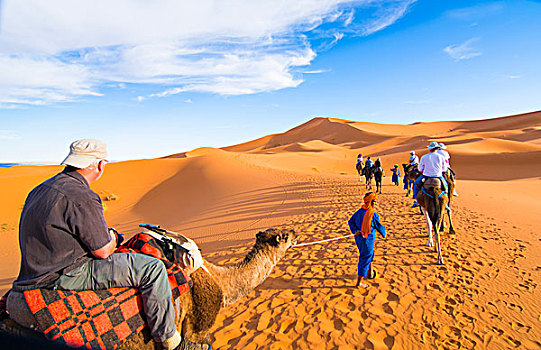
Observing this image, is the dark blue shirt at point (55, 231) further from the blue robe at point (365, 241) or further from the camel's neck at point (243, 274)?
the blue robe at point (365, 241)

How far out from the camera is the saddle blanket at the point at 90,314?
1928 mm

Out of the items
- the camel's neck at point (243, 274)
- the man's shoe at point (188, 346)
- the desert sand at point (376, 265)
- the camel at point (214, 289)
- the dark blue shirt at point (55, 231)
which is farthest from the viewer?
the desert sand at point (376, 265)

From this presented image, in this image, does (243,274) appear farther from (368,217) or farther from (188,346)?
(368,217)

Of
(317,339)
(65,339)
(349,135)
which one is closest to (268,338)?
(317,339)

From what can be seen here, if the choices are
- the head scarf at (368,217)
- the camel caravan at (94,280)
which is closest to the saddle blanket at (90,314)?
the camel caravan at (94,280)

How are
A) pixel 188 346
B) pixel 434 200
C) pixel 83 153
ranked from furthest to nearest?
1. pixel 434 200
2. pixel 188 346
3. pixel 83 153

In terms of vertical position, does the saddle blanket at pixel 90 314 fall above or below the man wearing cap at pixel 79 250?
below

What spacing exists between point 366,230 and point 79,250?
4431 millimetres

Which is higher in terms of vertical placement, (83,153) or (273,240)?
(83,153)

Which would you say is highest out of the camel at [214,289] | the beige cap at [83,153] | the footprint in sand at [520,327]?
the beige cap at [83,153]

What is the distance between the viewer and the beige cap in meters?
2.10

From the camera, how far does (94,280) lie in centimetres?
210

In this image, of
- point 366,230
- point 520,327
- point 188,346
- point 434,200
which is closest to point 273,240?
point 188,346

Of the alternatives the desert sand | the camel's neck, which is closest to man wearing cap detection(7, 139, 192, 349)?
the camel's neck
